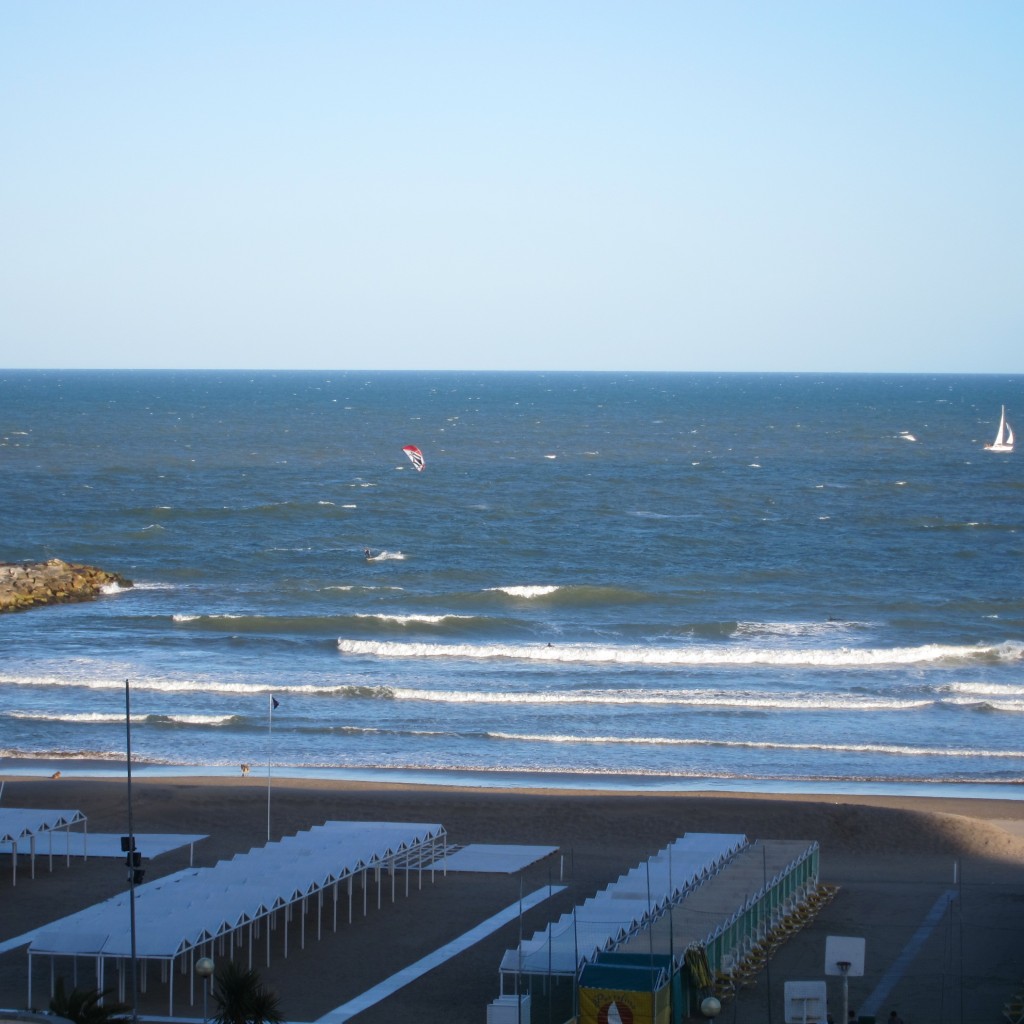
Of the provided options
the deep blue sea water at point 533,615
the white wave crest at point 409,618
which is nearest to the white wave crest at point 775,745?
the deep blue sea water at point 533,615

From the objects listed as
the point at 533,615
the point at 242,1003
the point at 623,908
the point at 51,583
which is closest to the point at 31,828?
the point at 242,1003

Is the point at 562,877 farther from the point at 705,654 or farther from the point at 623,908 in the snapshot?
the point at 705,654

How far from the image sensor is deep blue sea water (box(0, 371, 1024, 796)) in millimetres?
31625

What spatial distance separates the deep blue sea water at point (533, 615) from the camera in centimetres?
3162

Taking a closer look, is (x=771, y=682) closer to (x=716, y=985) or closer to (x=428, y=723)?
(x=428, y=723)

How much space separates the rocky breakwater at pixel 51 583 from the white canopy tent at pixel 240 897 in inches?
1105

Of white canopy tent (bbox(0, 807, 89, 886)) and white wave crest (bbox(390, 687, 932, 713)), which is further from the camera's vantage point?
white wave crest (bbox(390, 687, 932, 713))

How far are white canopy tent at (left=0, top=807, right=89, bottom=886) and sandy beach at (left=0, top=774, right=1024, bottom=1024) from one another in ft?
1.07

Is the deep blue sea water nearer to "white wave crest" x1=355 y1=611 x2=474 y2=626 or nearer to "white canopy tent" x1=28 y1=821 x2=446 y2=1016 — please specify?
"white wave crest" x1=355 y1=611 x2=474 y2=626

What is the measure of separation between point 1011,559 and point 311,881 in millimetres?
42475

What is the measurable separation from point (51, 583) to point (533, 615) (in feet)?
53.2

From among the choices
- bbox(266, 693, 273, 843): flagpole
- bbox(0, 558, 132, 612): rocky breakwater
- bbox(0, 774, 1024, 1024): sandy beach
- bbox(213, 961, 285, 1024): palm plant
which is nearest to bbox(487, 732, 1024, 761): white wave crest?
bbox(0, 774, 1024, 1024): sandy beach

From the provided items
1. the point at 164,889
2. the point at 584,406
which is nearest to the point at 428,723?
the point at 164,889

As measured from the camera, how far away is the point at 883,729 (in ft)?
107
